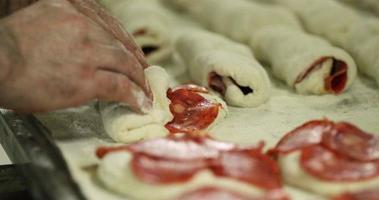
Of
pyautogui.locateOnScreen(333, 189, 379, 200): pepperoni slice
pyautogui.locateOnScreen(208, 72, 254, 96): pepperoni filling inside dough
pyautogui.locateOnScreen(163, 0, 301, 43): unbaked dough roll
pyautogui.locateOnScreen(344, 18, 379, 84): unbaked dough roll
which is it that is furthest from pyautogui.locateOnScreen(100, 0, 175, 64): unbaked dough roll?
pyautogui.locateOnScreen(333, 189, 379, 200): pepperoni slice

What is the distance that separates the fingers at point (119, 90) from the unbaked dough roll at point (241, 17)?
36.9 inches

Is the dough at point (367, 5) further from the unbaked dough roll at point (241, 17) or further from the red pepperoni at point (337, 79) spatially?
the red pepperoni at point (337, 79)

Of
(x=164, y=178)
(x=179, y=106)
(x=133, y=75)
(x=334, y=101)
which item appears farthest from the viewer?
(x=334, y=101)

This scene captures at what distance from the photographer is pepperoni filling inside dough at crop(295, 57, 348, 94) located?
2.30m

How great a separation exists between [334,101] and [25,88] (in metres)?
1.03

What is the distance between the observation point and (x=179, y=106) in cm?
205

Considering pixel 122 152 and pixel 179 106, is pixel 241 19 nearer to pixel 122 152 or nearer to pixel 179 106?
pixel 179 106

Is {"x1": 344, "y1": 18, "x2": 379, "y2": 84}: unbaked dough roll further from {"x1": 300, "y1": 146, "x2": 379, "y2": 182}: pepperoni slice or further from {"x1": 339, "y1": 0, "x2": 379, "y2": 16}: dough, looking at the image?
{"x1": 300, "y1": 146, "x2": 379, "y2": 182}: pepperoni slice

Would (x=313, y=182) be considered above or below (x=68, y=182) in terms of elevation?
above

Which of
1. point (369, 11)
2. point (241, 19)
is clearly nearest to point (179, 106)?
point (241, 19)

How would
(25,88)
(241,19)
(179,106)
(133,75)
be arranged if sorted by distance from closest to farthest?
(25,88) → (133,75) → (179,106) → (241,19)

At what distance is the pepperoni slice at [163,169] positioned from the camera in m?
1.47

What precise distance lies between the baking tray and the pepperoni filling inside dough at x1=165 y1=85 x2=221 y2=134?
0.36 meters

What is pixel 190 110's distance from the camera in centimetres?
204
